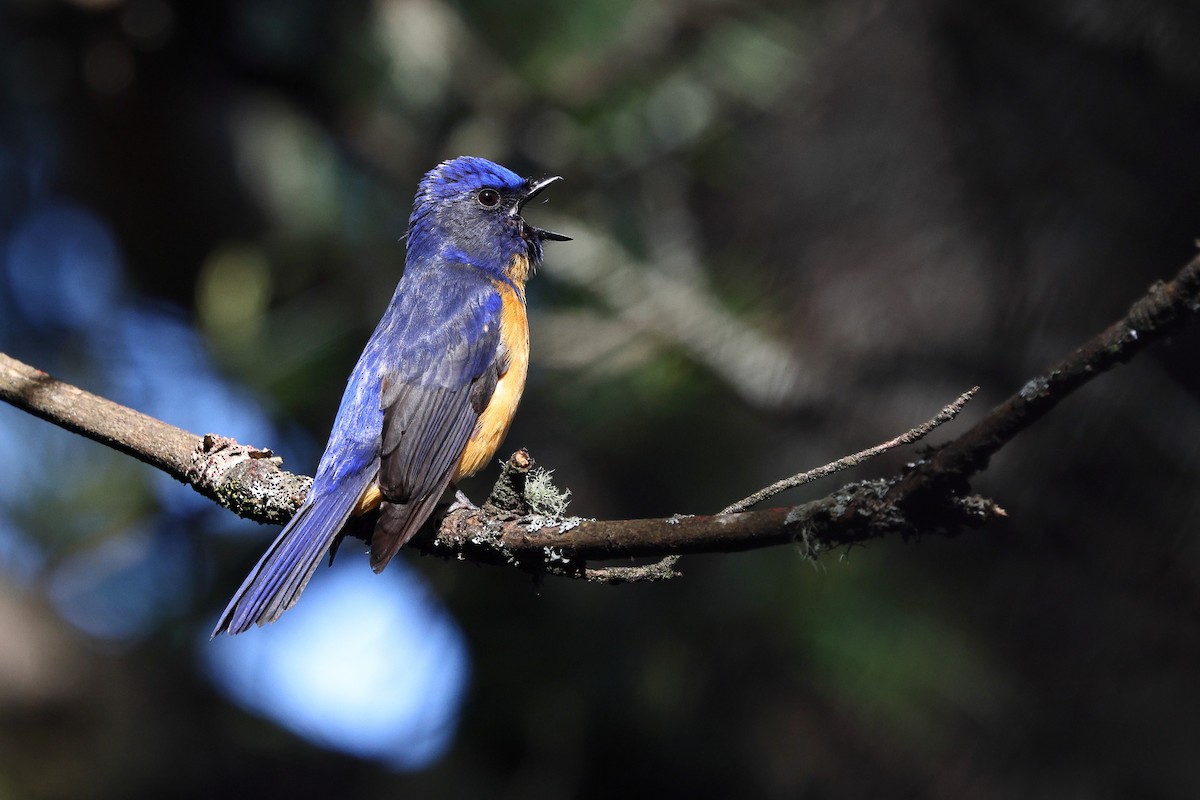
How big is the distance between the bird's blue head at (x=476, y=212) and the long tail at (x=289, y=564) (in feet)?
5.78

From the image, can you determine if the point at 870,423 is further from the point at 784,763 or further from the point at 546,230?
the point at 546,230

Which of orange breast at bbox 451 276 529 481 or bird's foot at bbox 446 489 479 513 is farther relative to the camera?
orange breast at bbox 451 276 529 481

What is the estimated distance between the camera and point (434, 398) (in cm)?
397

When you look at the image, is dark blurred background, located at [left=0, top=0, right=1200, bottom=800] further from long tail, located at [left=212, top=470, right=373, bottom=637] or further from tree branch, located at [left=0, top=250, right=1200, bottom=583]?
long tail, located at [left=212, top=470, right=373, bottom=637]

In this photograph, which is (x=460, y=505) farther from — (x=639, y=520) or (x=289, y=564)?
(x=639, y=520)

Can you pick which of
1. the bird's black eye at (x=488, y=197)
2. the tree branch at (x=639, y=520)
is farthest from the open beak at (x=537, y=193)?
the tree branch at (x=639, y=520)

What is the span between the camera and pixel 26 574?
21.9 feet

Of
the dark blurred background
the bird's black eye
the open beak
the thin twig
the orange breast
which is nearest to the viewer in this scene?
the thin twig

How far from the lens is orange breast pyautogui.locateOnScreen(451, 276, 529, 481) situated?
3.97 meters

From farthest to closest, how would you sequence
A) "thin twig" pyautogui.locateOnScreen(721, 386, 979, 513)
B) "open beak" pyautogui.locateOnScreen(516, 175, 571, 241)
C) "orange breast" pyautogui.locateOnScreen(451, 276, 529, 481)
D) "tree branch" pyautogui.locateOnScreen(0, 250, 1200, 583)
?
"open beak" pyautogui.locateOnScreen(516, 175, 571, 241), "orange breast" pyautogui.locateOnScreen(451, 276, 529, 481), "thin twig" pyautogui.locateOnScreen(721, 386, 979, 513), "tree branch" pyautogui.locateOnScreen(0, 250, 1200, 583)

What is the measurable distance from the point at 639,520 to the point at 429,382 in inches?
71.4

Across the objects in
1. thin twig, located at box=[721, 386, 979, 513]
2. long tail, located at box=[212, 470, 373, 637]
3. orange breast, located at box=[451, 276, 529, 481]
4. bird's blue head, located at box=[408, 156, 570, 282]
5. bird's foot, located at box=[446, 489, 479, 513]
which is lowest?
thin twig, located at box=[721, 386, 979, 513]

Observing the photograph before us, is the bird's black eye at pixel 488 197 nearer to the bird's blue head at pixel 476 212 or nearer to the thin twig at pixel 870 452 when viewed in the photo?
the bird's blue head at pixel 476 212

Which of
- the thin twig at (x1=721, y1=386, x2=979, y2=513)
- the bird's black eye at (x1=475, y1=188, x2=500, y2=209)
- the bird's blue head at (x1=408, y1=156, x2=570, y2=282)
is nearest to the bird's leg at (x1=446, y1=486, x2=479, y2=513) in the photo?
the thin twig at (x1=721, y1=386, x2=979, y2=513)
